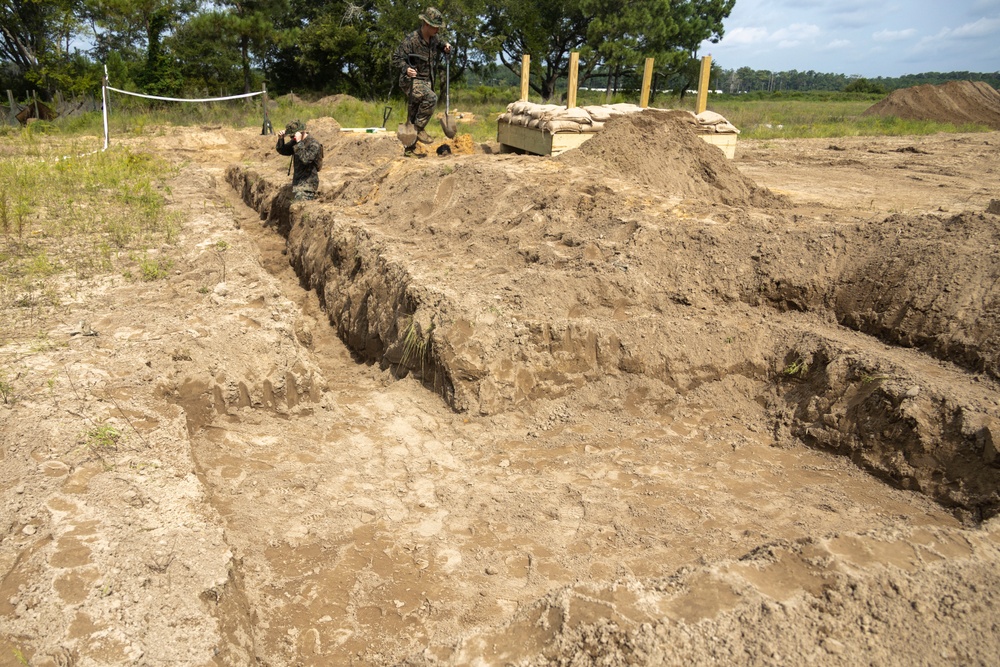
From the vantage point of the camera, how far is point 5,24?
2492 centimetres

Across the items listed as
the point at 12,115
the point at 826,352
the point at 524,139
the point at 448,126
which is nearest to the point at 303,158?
the point at 448,126

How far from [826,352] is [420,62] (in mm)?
6826

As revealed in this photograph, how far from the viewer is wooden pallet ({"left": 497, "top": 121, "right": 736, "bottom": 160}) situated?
818 cm

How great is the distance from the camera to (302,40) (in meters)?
28.4

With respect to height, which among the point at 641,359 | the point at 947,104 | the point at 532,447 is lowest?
the point at 532,447

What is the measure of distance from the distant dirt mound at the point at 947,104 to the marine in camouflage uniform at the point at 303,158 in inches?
855

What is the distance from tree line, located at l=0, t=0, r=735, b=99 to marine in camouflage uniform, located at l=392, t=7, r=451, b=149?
1941 cm

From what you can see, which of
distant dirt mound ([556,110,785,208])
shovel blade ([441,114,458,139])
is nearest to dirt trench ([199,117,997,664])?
distant dirt mound ([556,110,785,208])

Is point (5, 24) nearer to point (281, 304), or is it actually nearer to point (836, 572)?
point (281, 304)

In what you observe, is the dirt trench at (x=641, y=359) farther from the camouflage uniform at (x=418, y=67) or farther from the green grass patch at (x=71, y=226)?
the camouflage uniform at (x=418, y=67)

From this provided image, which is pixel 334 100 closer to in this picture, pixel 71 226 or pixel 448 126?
pixel 448 126

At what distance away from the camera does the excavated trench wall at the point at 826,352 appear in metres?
3.55

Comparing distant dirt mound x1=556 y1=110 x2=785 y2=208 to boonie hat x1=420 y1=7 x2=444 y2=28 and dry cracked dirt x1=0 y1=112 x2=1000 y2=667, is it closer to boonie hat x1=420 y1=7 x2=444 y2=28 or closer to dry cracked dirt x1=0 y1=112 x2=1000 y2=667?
dry cracked dirt x1=0 y1=112 x2=1000 y2=667

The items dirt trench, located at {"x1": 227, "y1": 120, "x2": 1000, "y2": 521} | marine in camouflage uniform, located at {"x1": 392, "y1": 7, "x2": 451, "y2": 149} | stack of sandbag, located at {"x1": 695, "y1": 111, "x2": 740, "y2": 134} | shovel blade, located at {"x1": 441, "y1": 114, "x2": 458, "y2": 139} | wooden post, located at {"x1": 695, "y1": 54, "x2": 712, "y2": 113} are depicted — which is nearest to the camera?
dirt trench, located at {"x1": 227, "y1": 120, "x2": 1000, "y2": 521}
